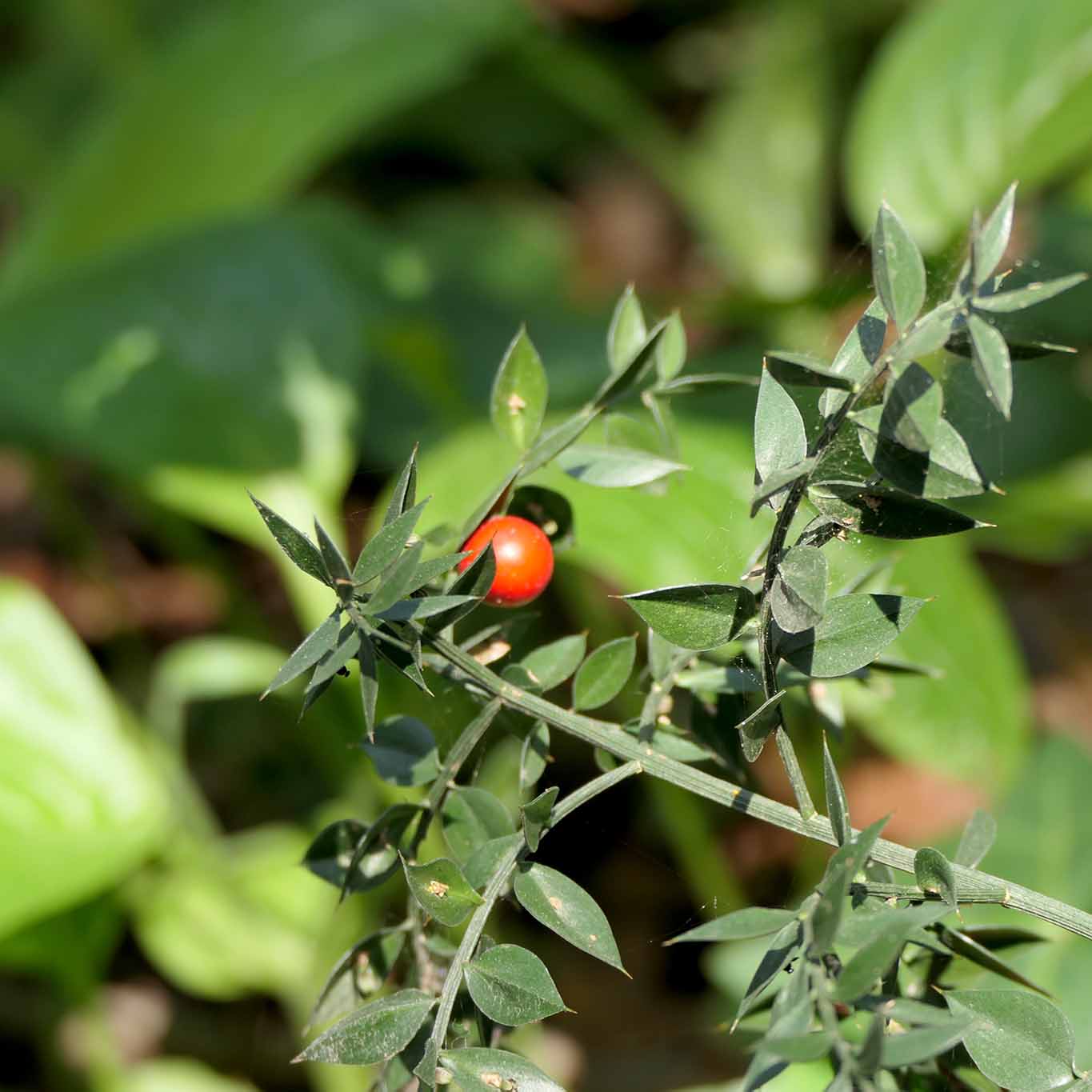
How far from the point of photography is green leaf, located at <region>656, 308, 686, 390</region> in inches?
22.2

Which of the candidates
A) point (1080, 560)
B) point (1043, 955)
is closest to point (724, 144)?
point (1080, 560)

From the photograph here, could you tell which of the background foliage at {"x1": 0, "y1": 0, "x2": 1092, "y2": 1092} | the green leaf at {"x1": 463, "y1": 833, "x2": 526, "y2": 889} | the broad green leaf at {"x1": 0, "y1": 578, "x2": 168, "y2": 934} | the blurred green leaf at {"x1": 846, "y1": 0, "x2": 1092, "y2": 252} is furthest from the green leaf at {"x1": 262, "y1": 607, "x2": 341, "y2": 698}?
the blurred green leaf at {"x1": 846, "y1": 0, "x2": 1092, "y2": 252}

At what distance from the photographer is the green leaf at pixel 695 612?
40 cm

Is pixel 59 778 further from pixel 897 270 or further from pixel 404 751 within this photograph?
pixel 897 270

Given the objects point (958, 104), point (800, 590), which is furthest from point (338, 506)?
point (800, 590)

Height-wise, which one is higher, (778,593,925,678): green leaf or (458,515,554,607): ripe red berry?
(458,515,554,607): ripe red berry

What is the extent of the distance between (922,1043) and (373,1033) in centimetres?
19

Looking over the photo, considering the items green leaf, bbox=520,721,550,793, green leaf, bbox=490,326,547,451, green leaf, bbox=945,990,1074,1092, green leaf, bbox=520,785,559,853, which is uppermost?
green leaf, bbox=490,326,547,451

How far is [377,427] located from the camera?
7.02 feet

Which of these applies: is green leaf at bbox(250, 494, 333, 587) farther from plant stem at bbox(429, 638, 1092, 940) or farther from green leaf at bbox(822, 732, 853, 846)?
green leaf at bbox(822, 732, 853, 846)

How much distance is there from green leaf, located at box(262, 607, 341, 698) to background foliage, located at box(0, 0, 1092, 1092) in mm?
359

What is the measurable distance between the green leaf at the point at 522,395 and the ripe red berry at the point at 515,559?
62 mm

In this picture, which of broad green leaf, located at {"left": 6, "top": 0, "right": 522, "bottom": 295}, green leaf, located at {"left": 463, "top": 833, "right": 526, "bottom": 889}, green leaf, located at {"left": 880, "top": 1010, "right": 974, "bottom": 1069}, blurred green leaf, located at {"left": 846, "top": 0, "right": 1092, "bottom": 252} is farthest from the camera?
broad green leaf, located at {"left": 6, "top": 0, "right": 522, "bottom": 295}

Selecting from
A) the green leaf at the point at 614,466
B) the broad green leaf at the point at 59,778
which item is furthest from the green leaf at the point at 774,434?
the broad green leaf at the point at 59,778
